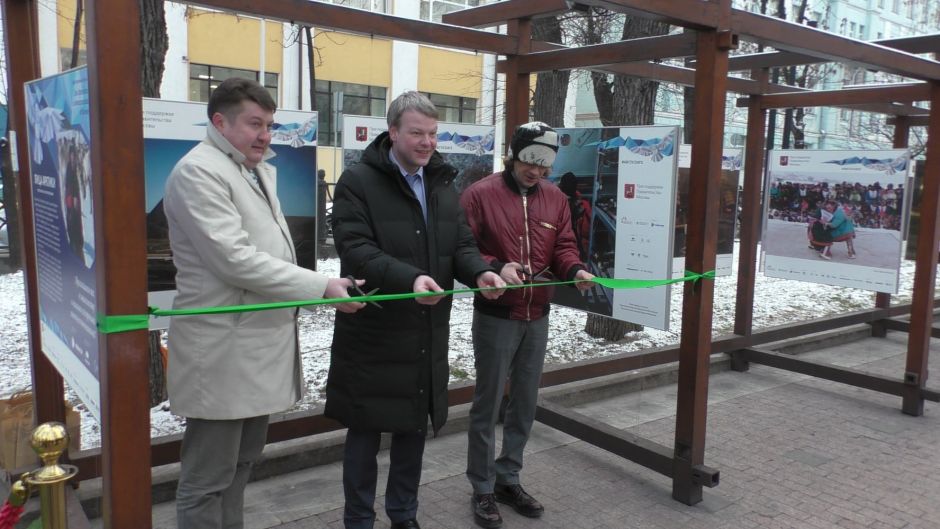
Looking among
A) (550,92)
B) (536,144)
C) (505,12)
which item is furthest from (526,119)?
Answer: (550,92)

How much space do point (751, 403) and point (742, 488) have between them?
192cm

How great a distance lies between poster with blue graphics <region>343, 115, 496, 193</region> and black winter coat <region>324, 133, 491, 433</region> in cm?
194

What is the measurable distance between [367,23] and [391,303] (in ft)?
6.69

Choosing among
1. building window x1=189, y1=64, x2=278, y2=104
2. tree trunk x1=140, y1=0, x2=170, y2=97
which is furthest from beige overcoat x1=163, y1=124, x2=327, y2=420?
building window x1=189, y1=64, x2=278, y2=104

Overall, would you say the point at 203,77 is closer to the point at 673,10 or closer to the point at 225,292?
the point at 673,10

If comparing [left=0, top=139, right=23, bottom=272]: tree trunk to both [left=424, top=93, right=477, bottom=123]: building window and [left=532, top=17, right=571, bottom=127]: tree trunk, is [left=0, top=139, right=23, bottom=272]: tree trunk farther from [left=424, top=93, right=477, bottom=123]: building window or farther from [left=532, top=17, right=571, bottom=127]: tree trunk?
[left=424, top=93, right=477, bottom=123]: building window

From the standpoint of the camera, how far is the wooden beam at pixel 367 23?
387cm

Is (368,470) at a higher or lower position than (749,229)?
lower

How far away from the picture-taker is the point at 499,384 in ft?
12.2

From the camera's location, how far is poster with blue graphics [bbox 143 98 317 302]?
3.96 m

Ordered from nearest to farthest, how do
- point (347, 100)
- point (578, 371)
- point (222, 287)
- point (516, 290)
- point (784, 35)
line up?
point (222, 287) < point (516, 290) < point (784, 35) < point (578, 371) < point (347, 100)

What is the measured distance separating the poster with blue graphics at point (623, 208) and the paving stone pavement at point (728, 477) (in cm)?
100

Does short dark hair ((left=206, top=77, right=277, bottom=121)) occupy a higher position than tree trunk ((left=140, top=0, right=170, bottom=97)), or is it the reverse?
tree trunk ((left=140, top=0, right=170, bottom=97))

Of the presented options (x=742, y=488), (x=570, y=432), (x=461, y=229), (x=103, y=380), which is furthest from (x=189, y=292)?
(x=742, y=488)
